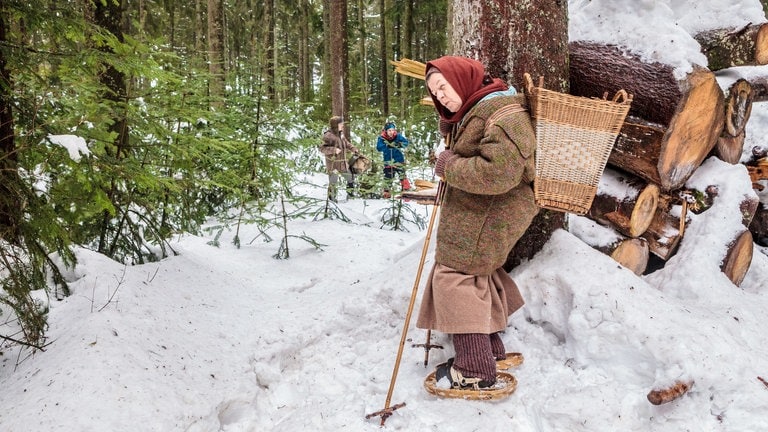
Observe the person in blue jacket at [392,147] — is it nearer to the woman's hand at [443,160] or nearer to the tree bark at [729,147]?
the tree bark at [729,147]

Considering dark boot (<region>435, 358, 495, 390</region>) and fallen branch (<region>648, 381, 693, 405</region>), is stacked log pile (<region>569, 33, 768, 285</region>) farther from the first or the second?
dark boot (<region>435, 358, 495, 390</region>)

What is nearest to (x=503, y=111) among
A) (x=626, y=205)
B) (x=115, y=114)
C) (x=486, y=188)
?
(x=486, y=188)

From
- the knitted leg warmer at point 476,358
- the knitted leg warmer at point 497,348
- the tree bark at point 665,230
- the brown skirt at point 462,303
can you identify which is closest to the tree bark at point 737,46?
the tree bark at point 665,230

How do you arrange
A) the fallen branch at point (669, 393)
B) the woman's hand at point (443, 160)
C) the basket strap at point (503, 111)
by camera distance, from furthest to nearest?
the woman's hand at point (443, 160)
the basket strap at point (503, 111)
the fallen branch at point (669, 393)

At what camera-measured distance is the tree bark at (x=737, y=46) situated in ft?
14.2

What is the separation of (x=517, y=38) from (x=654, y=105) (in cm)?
119

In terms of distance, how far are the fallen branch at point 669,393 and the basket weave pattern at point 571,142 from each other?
39.0 inches

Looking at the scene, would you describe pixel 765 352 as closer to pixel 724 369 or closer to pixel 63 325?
pixel 724 369

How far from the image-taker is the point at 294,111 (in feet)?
18.3

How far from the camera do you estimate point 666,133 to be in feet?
11.5

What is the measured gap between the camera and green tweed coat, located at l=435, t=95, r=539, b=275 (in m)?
2.45

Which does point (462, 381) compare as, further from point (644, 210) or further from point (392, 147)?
point (392, 147)

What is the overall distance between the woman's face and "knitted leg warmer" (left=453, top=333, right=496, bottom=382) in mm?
1324

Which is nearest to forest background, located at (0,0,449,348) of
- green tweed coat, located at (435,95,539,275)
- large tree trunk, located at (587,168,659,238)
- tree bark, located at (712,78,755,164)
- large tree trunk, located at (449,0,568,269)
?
green tweed coat, located at (435,95,539,275)
